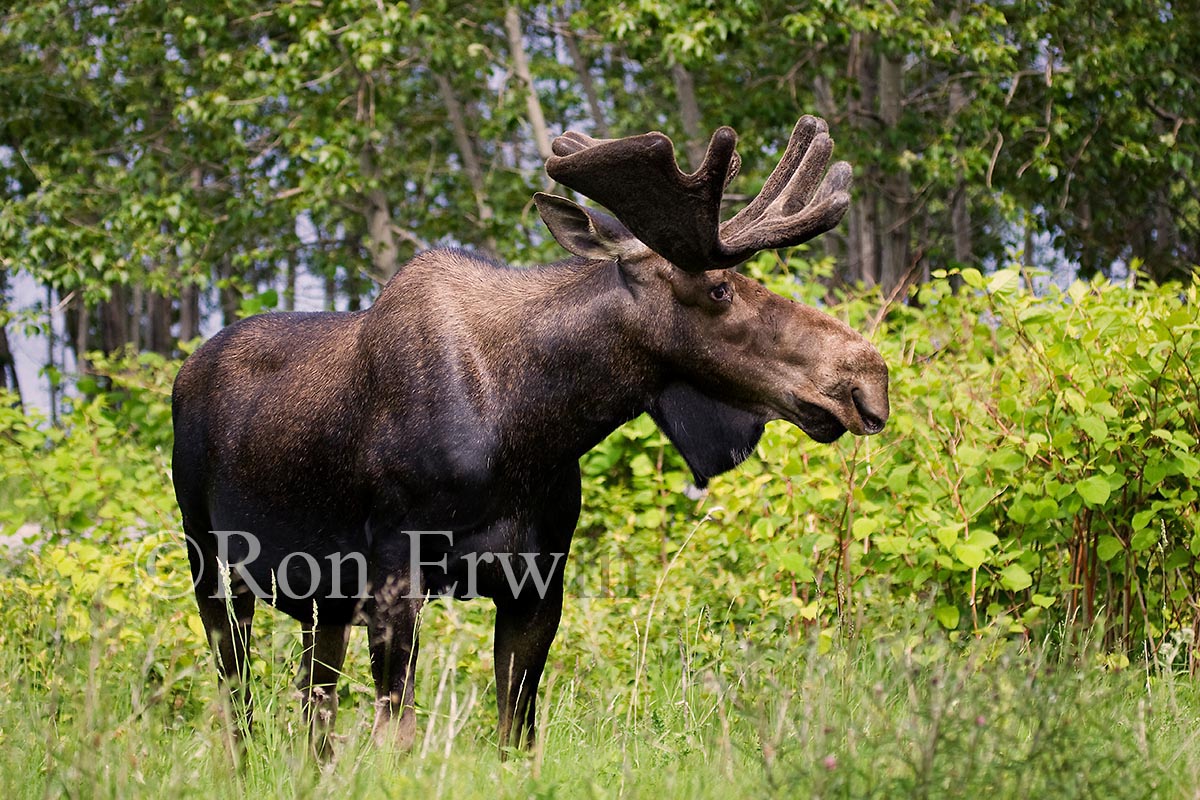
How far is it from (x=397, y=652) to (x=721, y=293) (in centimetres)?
142

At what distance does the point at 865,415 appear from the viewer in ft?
12.6

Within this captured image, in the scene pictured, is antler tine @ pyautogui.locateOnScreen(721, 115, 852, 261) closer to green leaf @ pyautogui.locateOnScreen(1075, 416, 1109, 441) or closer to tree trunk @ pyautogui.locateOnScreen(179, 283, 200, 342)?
green leaf @ pyautogui.locateOnScreen(1075, 416, 1109, 441)

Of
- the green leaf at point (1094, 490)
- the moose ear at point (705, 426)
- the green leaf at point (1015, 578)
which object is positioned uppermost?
the moose ear at point (705, 426)

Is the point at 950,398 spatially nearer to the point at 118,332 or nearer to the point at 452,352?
the point at 452,352

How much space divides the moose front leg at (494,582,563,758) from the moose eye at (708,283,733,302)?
39.2 inches

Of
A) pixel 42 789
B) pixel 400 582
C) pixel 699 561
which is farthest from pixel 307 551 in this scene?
pixel 699 561

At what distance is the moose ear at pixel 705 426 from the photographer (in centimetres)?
410

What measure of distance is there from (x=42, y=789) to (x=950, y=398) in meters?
4.24

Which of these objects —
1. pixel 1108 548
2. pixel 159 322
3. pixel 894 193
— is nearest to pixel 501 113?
pixel 894 193

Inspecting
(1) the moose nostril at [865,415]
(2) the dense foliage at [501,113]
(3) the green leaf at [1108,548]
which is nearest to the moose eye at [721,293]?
(1) the moose nostril at [865,415]

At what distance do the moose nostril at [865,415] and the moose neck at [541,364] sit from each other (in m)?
0.59

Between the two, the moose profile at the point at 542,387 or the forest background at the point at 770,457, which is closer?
the forest background at the point at 770,457

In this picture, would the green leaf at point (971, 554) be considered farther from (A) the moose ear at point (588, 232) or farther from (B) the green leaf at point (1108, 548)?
(A) the moose ear at point (588, 232)

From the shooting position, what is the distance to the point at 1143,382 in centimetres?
543
